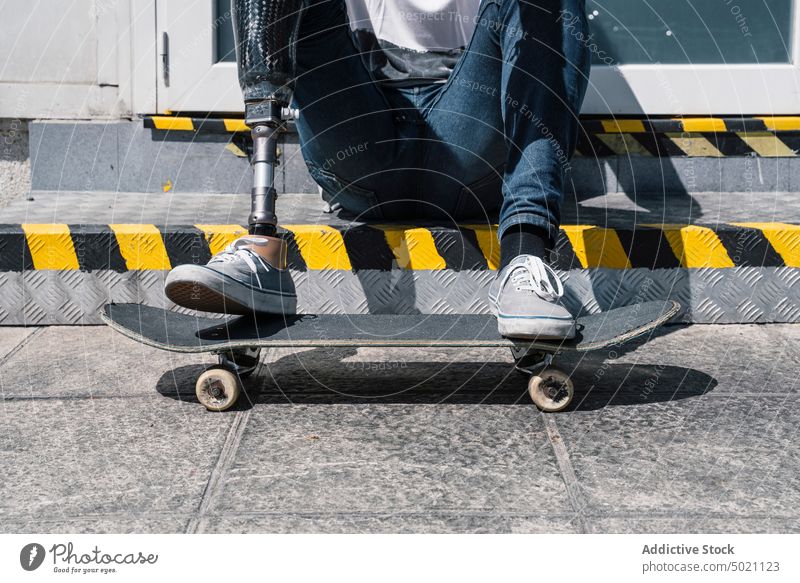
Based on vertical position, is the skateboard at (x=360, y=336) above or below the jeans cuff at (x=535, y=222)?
below

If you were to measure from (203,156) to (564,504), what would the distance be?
8.13 feet

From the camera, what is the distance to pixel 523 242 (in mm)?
2336

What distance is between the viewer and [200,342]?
2197 mm

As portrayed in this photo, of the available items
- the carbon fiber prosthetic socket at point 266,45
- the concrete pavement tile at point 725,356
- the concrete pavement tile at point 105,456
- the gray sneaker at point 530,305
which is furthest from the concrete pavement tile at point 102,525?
the concrete pavement tile at point 725,356

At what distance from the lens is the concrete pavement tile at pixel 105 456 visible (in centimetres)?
171

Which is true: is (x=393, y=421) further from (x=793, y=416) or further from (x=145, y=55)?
(x=145, y=55)

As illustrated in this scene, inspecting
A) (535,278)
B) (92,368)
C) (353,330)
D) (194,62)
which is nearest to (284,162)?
(194,62)

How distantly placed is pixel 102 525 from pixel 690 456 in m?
1.13

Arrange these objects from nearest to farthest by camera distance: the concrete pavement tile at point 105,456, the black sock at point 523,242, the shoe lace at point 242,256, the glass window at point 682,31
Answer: the concrete pavement tile at point 105,456
the shoe lace at point 242,256
the black sock at point 523,242
the glass window at point 682,31

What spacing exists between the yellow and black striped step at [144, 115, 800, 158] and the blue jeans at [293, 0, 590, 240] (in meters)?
1.00

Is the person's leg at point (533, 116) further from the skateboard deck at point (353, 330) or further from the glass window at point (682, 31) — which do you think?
the glass window at point (682, 31)

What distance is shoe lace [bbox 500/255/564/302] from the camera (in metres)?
2.18

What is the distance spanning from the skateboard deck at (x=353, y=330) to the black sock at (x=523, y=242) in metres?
0.16

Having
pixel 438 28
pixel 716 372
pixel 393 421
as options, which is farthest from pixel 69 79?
pixel 716 372
